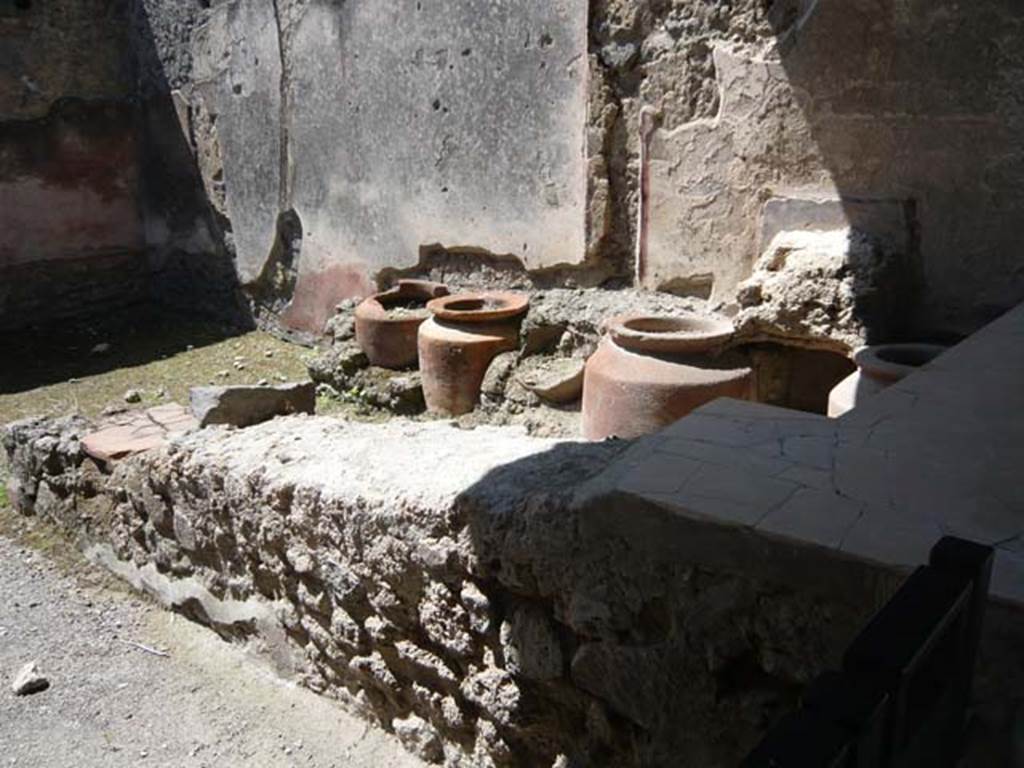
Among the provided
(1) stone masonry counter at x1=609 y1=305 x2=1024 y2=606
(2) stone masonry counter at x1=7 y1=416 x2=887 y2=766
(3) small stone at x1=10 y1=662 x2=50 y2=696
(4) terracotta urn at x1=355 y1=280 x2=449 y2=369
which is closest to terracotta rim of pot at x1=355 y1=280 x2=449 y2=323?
(4) terracotta urn at x1=355 y1=280 x2=449 y2=369

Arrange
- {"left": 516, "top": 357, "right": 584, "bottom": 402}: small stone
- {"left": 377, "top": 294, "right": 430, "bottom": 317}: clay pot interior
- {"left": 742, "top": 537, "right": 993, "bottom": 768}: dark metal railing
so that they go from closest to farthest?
1. {"left": 742, "top": 537, "right": 993, "bottom": 768}: dark metal railing
2. {"left": 516, "top": 357, "right": 584, "bottom": 402}: small stone
3. {"left": 377, "top": 294, "right": 430, "bottom": 317}: clay pot interior

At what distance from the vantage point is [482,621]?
198 cm

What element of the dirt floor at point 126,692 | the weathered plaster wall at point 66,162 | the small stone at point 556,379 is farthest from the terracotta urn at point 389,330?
the weathered plaster wall at point 66,162

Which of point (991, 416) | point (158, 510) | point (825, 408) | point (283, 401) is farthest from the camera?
point (825, 408)

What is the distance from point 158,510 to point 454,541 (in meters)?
1.43

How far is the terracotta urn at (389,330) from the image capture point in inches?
199

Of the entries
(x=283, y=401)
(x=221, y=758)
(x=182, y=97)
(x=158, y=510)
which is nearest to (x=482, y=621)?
(x=221, y=758)

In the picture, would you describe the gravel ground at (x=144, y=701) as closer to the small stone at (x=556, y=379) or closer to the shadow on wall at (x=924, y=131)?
the small stone at (x=556, y=379)

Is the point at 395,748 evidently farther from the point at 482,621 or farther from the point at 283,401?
the point at 283,401

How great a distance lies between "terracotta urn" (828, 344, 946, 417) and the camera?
297cm

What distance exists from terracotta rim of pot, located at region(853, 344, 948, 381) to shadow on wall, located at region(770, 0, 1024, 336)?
1.19ft

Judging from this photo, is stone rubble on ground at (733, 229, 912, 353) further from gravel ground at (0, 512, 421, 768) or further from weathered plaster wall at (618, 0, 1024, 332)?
gravel ground at (0, 512, 421, 768)

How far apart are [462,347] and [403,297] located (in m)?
1.04

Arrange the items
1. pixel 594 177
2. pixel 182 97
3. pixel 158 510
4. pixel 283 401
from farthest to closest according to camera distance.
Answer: pixel 182 97
pixel 594 177
pixel 283 401
pixel 158 510
